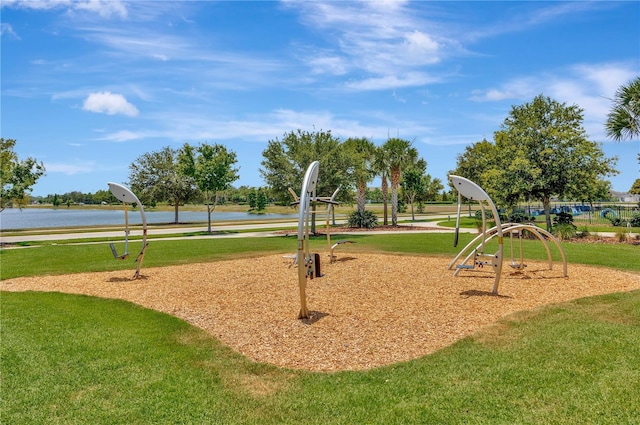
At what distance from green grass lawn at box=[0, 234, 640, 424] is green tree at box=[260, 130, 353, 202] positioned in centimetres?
1855

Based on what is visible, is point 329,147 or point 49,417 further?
point 329,147

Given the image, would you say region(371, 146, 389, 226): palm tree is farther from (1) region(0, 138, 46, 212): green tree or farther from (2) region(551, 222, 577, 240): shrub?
(1) region(0, 138, 46, 212): green tree

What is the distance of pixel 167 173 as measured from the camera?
48.0 meters

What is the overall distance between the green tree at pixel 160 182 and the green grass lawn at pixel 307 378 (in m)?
39.4

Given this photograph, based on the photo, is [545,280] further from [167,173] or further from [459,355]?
[167,173]

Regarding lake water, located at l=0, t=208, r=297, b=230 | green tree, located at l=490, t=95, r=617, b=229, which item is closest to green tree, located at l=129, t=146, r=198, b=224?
lake water, located at l=0, t=208, r=297, b=230

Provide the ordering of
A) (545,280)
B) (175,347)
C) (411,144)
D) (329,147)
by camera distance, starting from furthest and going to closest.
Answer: (411,144) → (329,147) → (545,280) → (175,347)

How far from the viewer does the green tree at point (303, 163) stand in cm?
2648

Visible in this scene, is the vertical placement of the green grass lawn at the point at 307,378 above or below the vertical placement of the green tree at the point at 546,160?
below

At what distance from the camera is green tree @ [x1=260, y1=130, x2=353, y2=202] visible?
26.5 meters

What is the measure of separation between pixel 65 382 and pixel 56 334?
2264 millimetres

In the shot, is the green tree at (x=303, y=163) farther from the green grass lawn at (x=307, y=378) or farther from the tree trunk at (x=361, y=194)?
the green grass lawn at (x=307, y=378)

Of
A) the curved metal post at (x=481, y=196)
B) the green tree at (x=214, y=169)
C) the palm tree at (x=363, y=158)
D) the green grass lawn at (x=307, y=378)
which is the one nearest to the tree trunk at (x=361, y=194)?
the palm tree at (x=363, y=158)

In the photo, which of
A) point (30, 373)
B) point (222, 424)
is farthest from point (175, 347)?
point (222, 424)
